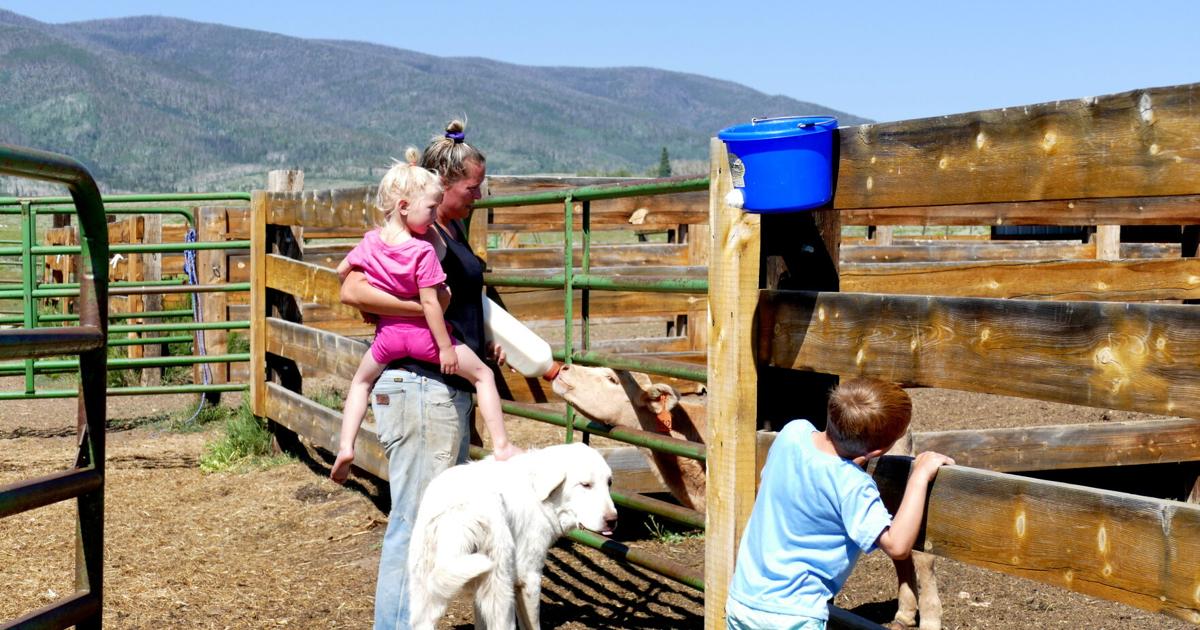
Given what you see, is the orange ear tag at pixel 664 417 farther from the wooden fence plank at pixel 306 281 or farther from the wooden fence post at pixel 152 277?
the wooden fence post at pixel 152 277

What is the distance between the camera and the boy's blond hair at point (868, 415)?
10.0 feet

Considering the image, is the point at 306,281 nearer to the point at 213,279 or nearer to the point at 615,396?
the point at 615,396

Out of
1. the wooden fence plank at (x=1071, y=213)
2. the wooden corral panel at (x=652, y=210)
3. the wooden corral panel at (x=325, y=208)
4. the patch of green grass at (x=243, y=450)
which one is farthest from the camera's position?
the patch of green grass at (x=243, y=450)

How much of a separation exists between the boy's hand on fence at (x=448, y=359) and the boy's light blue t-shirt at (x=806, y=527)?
1.36m

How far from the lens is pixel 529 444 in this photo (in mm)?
9219

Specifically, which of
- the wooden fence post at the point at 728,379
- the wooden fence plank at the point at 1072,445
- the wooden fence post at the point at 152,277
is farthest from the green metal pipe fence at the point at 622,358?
the wooden fence post at the point at 152,277

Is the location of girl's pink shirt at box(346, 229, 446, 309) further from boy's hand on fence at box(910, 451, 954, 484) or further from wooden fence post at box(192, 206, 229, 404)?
wooden fence post at box(192, 206, 229, 404)

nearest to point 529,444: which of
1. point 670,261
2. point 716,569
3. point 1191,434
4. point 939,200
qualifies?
point 670,261

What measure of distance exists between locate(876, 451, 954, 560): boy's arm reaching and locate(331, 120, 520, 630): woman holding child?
1743mm

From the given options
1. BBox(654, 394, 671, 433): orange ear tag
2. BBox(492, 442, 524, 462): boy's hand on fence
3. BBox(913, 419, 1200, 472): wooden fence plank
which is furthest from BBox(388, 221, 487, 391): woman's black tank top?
BBox(913, 419, 1200, 472): wooden fence plank

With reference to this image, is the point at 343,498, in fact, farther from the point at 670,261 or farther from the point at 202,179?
the point at 202,179

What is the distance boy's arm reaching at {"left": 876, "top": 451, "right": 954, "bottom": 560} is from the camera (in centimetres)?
305

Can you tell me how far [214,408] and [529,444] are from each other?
3.61m

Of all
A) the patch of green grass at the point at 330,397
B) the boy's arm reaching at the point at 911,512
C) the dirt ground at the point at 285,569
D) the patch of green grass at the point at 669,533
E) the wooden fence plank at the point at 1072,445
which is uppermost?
the boy's arm reaching at the point at 911,512
